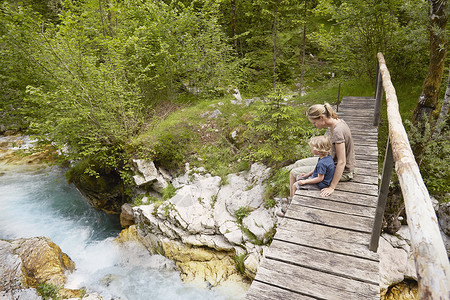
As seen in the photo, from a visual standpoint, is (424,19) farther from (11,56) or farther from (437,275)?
(11,56)

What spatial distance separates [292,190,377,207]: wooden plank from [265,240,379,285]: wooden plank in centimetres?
104

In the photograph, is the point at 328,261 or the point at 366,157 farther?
the point at 366,157

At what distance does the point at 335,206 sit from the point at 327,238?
681 millimetres

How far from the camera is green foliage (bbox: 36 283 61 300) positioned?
6203mm

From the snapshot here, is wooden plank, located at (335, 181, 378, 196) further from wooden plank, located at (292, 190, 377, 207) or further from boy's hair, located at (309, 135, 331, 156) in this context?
boy's hair, located at (309, 135, 331, 156)

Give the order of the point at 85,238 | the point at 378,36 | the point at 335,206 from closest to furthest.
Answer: the point at 335,206 < the point at 378,36 < the point at 85,238

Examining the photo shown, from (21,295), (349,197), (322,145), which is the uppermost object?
(322,145)

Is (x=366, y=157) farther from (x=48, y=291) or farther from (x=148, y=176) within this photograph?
(x=48, y=291)

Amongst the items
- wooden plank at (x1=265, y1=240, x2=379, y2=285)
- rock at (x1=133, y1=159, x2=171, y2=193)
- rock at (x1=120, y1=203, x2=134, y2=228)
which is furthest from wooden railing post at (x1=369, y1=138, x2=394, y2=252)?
rock at (x1=120, y1=203, x2=134, y2=228)

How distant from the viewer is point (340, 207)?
3.34 meters

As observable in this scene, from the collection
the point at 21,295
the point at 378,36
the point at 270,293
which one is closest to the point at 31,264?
the point at 21,295

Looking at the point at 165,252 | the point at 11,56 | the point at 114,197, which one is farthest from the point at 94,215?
the point at 11,56

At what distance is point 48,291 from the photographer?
6281 millimetres

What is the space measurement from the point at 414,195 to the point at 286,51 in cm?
1555
